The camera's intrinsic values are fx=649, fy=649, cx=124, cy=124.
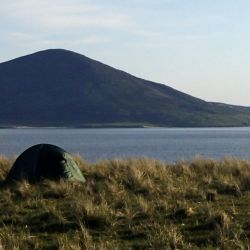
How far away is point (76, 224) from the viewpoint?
11125 millimetres

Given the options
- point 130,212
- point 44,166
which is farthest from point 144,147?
point 130,212

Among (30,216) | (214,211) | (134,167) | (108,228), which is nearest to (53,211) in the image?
(30,216)

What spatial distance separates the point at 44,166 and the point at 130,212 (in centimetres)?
603

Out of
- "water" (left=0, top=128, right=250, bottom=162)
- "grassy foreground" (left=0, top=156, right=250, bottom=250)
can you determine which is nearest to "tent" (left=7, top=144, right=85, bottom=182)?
"grassy foreground" (left=0, top=156, right=250, bottom=250)

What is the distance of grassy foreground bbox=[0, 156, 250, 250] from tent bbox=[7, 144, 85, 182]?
21.1 inches

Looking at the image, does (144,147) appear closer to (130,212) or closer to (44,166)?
(44,166)

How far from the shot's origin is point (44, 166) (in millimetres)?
17219

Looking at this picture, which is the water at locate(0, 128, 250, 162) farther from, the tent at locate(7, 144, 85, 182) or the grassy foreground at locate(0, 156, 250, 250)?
the grassy foreground at locate(0, 156, 250, 250)

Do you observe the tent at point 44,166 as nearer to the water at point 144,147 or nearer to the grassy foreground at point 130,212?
the grassy foreground at point 130,212

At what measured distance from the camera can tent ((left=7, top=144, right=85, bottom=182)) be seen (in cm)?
1692

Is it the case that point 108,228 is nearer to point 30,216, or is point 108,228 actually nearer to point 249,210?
point 30,216

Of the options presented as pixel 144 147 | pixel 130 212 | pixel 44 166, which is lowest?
pixel 144 147

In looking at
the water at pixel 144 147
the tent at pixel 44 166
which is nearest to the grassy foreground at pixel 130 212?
the tent at pixel 44 166

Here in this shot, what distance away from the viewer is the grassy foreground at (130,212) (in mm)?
9820
